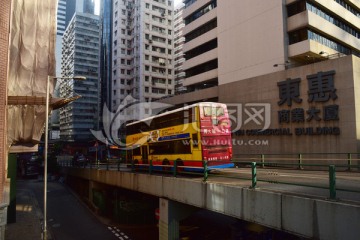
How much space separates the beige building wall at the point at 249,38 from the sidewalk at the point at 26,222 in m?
24.6

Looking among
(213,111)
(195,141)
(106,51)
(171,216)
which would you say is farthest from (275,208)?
(106,51)

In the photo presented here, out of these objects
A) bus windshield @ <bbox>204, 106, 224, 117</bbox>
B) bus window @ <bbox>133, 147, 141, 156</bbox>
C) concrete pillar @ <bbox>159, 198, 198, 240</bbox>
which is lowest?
concrete pillar @ <bbox>159, 198, 198, 240</bbox>

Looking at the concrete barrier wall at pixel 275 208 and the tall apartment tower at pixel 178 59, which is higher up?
the tall apartment tower at pixel 178 59

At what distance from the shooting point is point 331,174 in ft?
27.3

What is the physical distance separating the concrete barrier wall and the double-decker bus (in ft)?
7.08

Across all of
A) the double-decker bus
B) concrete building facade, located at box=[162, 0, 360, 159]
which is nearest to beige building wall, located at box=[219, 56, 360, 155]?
concrete building facade, located at box=[162, 0, 360, 159]

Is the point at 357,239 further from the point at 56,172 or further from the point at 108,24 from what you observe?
the point at 108,24

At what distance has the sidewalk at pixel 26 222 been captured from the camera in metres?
17.8

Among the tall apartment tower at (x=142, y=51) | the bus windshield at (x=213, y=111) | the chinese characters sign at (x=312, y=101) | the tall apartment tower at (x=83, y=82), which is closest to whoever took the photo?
the bus windshield at (x=213, y=111)

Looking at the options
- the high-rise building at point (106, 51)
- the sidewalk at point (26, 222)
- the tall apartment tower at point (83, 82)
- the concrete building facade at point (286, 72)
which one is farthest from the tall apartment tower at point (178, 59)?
the sidewalk at point (26, 222)

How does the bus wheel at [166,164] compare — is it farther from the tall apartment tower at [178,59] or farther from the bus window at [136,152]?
the tall apartment tower at [178,59]

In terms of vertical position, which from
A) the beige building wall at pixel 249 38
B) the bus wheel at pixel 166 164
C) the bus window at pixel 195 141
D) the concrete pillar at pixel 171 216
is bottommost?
the concrete pillar at pixel 171 216

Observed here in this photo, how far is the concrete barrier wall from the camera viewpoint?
25.7ft

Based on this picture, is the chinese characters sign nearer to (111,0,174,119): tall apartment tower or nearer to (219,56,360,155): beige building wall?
(219,56,360,155): beige building wall
